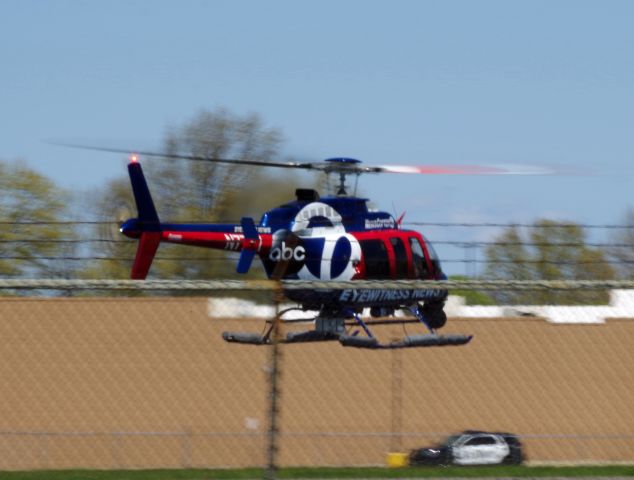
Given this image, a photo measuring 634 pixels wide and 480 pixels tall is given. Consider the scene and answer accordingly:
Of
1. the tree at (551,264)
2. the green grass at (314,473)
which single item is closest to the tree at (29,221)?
the tree at (551,264)

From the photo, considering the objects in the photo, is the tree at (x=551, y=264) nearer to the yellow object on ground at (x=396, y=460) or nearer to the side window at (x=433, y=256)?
the side window at (x=433, y=256)

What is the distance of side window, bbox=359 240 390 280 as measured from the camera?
21.4 m

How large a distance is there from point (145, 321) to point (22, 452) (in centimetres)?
466

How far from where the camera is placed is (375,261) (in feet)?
70.2

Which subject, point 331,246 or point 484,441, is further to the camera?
point 331,246

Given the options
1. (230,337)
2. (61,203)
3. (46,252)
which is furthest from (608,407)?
(61,203)

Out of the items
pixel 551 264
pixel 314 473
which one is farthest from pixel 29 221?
pixel 314 473

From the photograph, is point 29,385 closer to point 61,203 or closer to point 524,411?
point 524,411

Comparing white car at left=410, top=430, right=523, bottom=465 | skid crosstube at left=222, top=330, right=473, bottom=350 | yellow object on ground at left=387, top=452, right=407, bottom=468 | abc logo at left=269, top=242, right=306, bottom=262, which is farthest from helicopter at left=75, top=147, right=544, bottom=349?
yellow object on ground at left=387, top=452, right=407, bottom=468

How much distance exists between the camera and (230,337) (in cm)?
1764

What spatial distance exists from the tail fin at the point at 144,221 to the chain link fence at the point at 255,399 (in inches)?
119

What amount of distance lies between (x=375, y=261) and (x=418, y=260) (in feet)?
2.46

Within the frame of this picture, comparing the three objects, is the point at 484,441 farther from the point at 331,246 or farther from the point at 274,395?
the point at 274,395

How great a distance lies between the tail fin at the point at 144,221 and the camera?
22.2 meters
